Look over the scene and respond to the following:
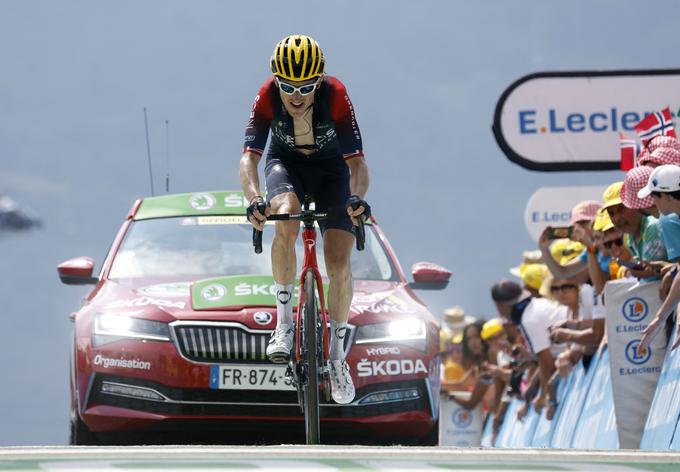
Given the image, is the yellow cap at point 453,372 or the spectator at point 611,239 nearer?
the spectator at point 611,239

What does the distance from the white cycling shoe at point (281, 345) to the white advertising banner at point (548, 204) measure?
11.0 meters

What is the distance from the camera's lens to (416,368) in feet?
25.5

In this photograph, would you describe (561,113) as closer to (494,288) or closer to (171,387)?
(494,288)

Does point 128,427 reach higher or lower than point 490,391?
higher

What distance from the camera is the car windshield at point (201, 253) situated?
28.2ft

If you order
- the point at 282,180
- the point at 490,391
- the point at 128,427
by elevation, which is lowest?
the point at 490,391

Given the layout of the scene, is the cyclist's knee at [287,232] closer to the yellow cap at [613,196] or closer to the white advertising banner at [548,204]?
the yellow cap at [613,196]

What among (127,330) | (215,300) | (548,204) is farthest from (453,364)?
(127,330)

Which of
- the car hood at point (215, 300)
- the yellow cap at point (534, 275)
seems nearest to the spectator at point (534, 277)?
the yellow cap at point (534, 275)

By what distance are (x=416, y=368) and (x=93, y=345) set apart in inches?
77.6

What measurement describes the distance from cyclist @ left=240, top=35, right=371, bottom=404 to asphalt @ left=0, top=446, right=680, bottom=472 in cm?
273

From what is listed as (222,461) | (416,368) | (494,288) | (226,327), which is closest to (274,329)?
(226,327)

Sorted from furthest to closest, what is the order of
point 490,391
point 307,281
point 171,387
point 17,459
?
point 490,391 → point 171,387 → point 307,281 → point 17,459

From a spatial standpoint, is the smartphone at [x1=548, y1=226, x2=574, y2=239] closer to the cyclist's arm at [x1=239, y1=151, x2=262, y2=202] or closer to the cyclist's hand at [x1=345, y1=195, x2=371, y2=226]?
the cyclist's arm at [x1=239, y1=151, x2=262, y2=202]
